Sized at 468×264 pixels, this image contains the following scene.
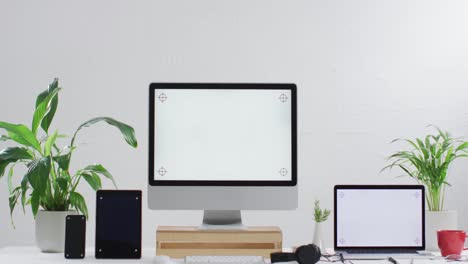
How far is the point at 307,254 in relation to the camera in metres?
2.33

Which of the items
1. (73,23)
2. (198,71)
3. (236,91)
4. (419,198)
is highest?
(73,23)

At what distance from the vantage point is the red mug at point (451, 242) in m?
2.63

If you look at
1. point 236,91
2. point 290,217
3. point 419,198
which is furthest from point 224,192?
point 290,217

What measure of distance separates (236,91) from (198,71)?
153 centimetres

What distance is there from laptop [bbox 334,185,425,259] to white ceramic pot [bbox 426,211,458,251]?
0.27 ft

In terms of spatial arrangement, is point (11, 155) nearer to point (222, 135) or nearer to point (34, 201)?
point (34, 201)

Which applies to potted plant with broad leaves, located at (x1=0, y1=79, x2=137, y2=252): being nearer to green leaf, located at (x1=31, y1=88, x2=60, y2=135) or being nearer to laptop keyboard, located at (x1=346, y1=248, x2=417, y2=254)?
green leaf, located at (x1=31, y1=88, x2=60, y2=135)

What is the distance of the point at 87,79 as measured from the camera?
13.6 feet

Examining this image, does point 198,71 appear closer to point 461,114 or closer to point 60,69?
point 60,69

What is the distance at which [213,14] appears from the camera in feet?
13.7

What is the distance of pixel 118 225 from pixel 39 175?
12.5 inches

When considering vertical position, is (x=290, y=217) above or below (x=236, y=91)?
below

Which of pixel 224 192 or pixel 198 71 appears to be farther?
pixel 198 71

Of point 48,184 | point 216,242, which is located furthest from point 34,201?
point 216,242
